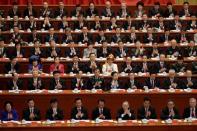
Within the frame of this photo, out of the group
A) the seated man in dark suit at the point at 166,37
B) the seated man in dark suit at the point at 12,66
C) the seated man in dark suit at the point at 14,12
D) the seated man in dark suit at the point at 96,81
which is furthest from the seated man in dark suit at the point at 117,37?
the seated man in dark suit at the point at 14,12

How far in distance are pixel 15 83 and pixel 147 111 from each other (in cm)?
304

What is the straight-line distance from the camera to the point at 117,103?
10484 mm

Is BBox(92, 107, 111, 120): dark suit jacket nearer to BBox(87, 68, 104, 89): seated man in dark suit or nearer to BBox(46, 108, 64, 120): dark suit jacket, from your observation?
BBox(46, 108, 64, 120): dark suit jacket

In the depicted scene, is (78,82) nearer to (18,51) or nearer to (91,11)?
(18,51)

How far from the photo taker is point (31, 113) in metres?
9.91

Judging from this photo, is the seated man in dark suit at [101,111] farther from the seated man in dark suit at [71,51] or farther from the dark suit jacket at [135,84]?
the seated man in dark suit at [71,51]

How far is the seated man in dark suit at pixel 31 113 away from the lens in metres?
9.84

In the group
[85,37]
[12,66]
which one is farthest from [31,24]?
[12,66]

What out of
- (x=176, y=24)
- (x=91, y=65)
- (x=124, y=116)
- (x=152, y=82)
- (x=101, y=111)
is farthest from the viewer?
(x=176, y=24)

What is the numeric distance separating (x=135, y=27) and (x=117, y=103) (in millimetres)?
3674
